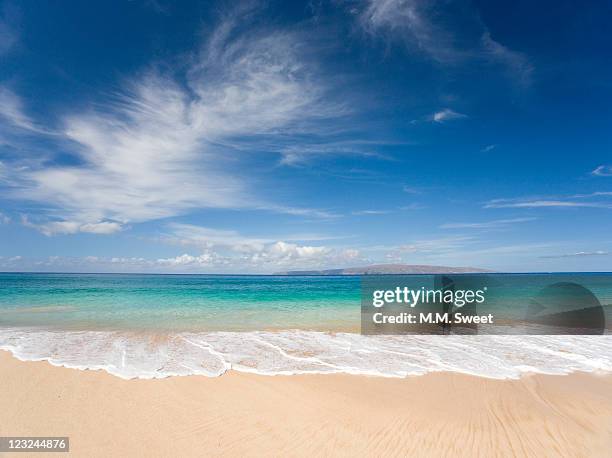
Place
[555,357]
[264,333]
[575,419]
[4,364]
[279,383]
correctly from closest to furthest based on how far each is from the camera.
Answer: [575,419] < [279,383] < [4,364] < [555,357] < [264,333]

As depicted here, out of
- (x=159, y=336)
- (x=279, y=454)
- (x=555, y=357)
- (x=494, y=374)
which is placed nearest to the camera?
(x=279, y=454)

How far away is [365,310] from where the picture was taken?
23500mm

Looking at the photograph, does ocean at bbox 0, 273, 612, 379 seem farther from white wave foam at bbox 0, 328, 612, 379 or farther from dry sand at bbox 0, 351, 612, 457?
dry sand at bbox 0, 351, 612, 457

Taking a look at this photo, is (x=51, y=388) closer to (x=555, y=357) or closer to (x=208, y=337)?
(x=208, y=337)

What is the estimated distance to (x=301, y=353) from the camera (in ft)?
34.2

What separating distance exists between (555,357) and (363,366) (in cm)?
687

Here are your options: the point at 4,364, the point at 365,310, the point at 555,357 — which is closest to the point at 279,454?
the point at 4,364

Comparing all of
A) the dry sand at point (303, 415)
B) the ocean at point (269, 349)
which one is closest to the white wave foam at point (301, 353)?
the ocean at point (269, 349)

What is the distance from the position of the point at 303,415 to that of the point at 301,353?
14.6ft

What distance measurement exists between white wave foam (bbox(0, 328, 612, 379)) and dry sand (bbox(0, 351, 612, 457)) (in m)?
0.74

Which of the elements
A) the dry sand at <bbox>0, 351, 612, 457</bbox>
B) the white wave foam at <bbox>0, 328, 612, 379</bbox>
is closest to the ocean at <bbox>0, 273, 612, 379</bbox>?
the white wave foam at <bbox>0, 328, 612, 379</bbox>

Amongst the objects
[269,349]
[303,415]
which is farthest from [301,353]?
[303,415]

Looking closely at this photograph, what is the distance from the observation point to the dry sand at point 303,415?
511 centimetres

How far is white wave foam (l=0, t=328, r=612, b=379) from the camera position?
8625 millimetres
